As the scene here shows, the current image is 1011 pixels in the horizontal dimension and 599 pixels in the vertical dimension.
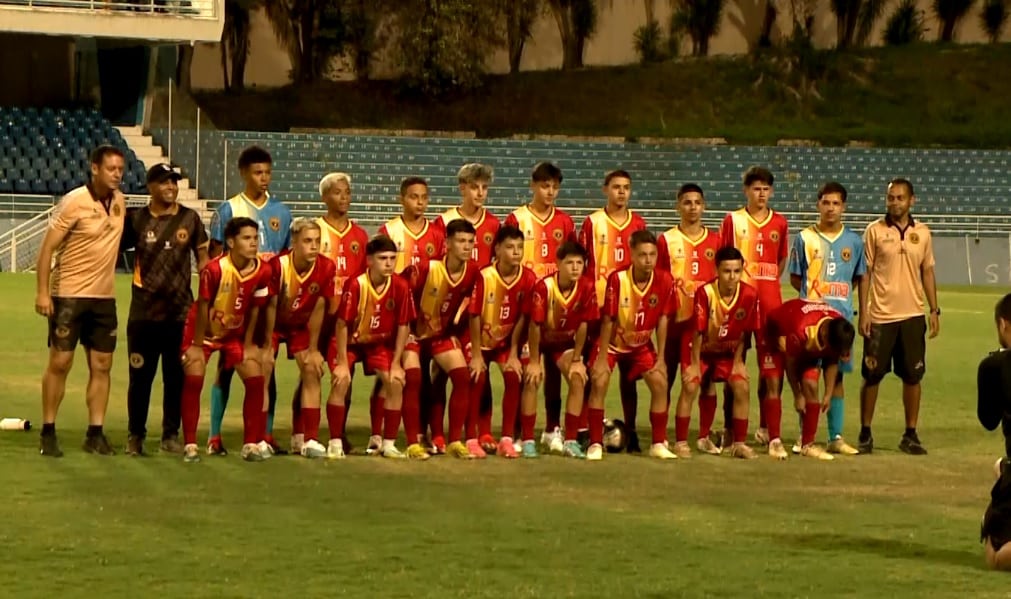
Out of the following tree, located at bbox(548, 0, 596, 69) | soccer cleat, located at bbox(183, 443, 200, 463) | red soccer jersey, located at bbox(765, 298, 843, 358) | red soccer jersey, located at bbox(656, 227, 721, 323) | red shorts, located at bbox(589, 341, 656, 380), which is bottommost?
soccer cleat, located at bbox(183, 443, 200, 463)

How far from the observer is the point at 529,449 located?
34.7ft

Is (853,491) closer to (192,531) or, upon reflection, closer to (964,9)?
(192,531)

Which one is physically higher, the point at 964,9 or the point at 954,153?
the point at 964,9

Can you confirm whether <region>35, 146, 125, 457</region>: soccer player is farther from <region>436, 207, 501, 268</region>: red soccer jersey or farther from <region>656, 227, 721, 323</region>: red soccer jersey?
<region>656, 227, 721, 323</region>: red soccer jersey

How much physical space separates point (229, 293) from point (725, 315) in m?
3.09

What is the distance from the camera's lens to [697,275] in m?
11.3

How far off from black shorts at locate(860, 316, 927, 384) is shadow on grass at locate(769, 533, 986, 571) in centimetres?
356

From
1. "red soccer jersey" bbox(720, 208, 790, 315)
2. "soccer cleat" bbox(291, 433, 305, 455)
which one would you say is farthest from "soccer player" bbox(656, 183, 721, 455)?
"soccer cleat" bbox(291, 433, 305, 455)

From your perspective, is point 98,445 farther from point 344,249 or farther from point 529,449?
point 529,449

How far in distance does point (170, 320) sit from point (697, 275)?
11.2ft

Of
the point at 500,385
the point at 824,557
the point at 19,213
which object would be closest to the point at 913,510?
the point at 824,557

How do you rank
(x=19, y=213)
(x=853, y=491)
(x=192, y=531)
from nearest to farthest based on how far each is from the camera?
1. (x=192, y=531)
2. (x=853, y=491)
3. (x=19, y=213)

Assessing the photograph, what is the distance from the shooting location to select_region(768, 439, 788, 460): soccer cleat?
10.7 meters

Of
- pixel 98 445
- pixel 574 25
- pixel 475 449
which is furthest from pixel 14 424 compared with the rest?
pixel 574 25
